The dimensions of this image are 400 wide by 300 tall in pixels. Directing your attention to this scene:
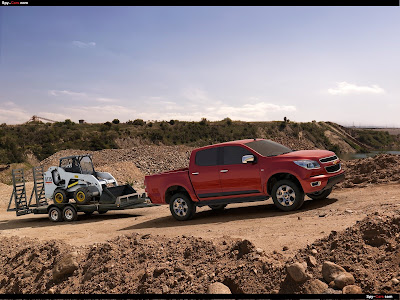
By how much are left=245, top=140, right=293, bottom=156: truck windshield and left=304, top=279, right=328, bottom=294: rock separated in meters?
5.65

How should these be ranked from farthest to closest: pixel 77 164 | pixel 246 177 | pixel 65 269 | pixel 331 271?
pixel 77 164, pixel 246 177, pixel 65 269, pixel 331 271

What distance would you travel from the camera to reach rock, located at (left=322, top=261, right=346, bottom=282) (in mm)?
5758

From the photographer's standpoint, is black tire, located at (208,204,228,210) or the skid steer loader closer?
black tire, located at (208,204,228,210)

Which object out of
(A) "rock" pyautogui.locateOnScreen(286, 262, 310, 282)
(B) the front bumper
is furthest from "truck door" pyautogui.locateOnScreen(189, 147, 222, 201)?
(A) "rock" pyautogui.locateOnScreen(286, 262, 310, 282)

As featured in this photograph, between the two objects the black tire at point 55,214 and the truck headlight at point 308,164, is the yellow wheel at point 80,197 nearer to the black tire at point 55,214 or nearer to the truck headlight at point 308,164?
the black tire at point 55,214

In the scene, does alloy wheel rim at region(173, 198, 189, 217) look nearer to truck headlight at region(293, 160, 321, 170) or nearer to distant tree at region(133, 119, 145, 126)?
truck headlight at region(293, 160, 321, 170)

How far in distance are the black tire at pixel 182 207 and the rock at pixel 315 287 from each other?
616cm

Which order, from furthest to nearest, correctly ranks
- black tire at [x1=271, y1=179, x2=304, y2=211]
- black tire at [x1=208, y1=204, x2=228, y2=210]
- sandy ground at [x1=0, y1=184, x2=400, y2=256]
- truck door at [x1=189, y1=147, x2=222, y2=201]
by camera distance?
black tire at [x1=208, y1=204, x2=228, y2=210] → truck door at [x1=189, y1=147, x2=222, y2=201] → black tire at [x1=271, y1=179, x2=304, y2=211] → sandy ground at [x1=0, y1=184, x2=400, y2=256]

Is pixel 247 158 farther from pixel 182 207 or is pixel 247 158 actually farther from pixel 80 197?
pixel 80 197

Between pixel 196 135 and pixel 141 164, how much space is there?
42.8 meters

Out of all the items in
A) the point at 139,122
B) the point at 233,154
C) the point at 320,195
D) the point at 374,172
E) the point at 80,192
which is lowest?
the point at 320,195

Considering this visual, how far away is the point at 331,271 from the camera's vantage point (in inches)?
229

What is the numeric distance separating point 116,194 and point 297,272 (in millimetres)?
10154

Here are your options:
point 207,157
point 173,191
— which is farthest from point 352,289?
point 173,191
